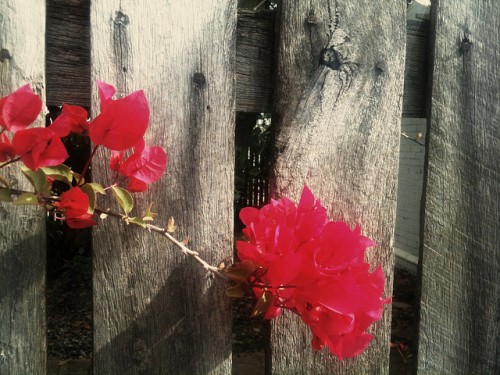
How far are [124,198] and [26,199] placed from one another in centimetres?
15

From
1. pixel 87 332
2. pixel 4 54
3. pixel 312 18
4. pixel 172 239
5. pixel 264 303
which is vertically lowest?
pixel 87 332

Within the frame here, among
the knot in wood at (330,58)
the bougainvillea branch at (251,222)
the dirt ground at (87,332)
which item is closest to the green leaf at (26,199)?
the bougainvillea branch at (251,222)

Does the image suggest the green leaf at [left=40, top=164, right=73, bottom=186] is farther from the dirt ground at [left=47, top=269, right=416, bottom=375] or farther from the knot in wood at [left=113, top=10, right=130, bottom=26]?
the dirt ground at [left=47, top=269, right=416, bottom=375]

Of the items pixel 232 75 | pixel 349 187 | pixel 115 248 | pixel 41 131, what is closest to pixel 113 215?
pixel 115 248

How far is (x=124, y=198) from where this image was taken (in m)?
0.79

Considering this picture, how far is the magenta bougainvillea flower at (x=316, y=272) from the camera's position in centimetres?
74

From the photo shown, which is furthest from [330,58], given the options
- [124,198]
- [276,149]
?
[124,198]

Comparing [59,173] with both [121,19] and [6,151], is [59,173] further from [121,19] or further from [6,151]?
[121,19]

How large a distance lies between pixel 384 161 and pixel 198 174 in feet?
1.25

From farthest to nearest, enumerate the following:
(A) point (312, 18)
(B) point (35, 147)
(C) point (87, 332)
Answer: (C) point (87, 332) < (A) point (312, 18) < (B) point (35, 147)

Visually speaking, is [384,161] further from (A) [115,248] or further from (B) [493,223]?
(A) [115,248]

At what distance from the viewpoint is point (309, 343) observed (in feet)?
3.09

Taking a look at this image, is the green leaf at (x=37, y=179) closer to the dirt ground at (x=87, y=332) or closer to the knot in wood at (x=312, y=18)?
the knot in wood at (x=312, y=18)

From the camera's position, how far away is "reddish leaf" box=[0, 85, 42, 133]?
687 mm
